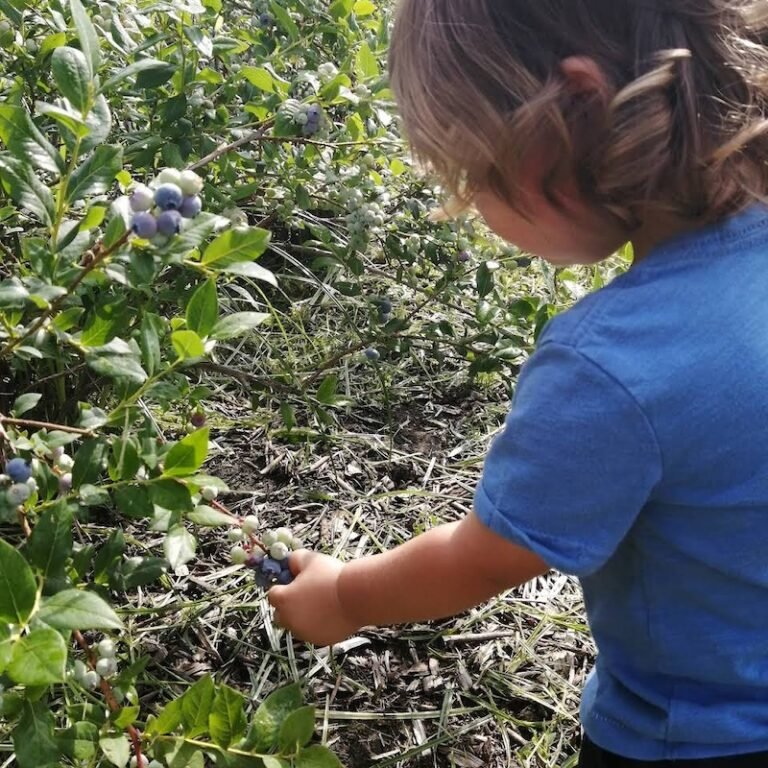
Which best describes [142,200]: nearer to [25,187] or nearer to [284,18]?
[25,187]

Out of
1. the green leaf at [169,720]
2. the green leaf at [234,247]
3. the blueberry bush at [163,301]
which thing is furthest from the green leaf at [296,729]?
the green leaf at [234,247]

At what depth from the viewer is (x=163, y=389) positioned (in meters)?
1.20

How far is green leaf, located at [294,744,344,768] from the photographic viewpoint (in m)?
1.03

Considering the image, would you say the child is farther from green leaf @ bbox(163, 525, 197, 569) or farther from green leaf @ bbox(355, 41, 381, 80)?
green leaf @ bbox(355, 41, 381, 80)

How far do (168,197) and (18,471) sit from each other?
14.2 inches

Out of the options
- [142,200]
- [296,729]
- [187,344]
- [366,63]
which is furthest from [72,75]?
[366,63]

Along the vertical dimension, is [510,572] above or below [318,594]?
above

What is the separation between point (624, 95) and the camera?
0.96m

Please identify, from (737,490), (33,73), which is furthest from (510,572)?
(33,73)

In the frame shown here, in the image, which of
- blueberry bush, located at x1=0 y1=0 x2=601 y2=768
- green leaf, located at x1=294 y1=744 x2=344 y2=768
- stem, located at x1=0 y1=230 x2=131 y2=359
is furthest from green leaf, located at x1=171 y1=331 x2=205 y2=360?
green leaf, located at x1=294 y1=744 x2=344 y2=768

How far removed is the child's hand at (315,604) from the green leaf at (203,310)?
1.16 ft

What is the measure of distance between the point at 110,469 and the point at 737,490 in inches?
27.9

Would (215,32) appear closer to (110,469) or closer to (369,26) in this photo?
(369,26)

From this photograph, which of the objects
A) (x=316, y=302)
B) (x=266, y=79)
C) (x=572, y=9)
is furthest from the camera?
(x=316, y=302)
